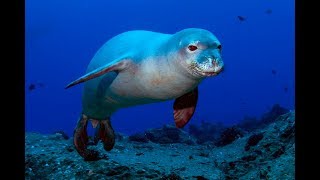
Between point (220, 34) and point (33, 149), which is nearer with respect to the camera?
point (33, 149)

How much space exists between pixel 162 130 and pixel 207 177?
315 inches

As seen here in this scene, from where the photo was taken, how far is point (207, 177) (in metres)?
5.86

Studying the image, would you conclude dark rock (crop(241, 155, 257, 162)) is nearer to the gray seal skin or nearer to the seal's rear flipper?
the gray seal skin

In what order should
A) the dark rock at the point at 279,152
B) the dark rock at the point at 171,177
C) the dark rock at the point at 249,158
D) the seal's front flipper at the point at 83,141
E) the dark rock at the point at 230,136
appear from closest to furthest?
the dark rock at the point at 171,177 → the seal's front flipper at the point at 83,141 → the dark rock at the point at 279,152 → the dark rock at the point at 249,158 → the dark rock at the point at 230,136

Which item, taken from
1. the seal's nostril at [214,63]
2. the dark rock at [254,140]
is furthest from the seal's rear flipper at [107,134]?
the seal's nostril at [214,63]

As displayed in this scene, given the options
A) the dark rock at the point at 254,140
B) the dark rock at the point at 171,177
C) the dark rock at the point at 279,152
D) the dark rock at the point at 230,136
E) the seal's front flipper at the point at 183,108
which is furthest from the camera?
the dark rock at the point at 230,136

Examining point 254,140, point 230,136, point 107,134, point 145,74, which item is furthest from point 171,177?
point 230,136

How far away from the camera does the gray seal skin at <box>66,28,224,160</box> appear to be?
13.4 feet

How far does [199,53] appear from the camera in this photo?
399cm

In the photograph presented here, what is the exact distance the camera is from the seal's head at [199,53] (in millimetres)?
3771

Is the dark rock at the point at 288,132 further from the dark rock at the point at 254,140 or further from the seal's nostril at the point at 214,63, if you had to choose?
the seal's nostril at the point at 214,63

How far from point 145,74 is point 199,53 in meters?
1.05
